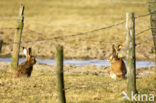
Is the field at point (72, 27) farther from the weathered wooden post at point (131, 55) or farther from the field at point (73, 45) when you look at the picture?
the weathered wooden post at point (131, 55)

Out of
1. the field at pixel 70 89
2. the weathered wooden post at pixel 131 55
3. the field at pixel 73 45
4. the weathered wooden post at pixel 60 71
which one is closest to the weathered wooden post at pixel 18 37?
the field at pixel 73 45

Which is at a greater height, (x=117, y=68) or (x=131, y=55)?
(x=131, y=55)

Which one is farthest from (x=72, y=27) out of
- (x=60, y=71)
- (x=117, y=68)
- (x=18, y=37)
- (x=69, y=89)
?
(x=60, y=71)

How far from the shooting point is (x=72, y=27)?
26484 mm

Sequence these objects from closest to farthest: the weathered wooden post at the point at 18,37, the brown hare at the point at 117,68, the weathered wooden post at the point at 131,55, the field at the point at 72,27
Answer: the weathered wooden post at the point at 131,55 < the brown hare at the point at 117,68 < the weathered wooden post at the point at 18,37 < the field at the point at 72,27

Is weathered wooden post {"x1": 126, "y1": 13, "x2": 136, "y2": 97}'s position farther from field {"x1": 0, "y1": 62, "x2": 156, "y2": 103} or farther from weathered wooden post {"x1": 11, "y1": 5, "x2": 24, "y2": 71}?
weathered wooden post {"x1": 11, "y1": 5, "x2": 24, "y2": 71}

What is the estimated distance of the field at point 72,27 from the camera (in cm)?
2133

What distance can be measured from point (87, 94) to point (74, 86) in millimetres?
1008

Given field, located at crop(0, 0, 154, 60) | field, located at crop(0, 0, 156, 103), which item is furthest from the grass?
field, located at crop(0, 0, 154, 60)

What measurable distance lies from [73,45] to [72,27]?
3949mm

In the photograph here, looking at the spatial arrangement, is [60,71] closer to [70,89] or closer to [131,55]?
[131,55]

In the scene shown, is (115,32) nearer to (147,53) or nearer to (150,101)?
(147,53)

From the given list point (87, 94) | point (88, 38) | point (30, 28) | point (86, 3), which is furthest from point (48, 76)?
point (86, 3)

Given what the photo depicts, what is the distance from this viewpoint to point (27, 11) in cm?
3275
